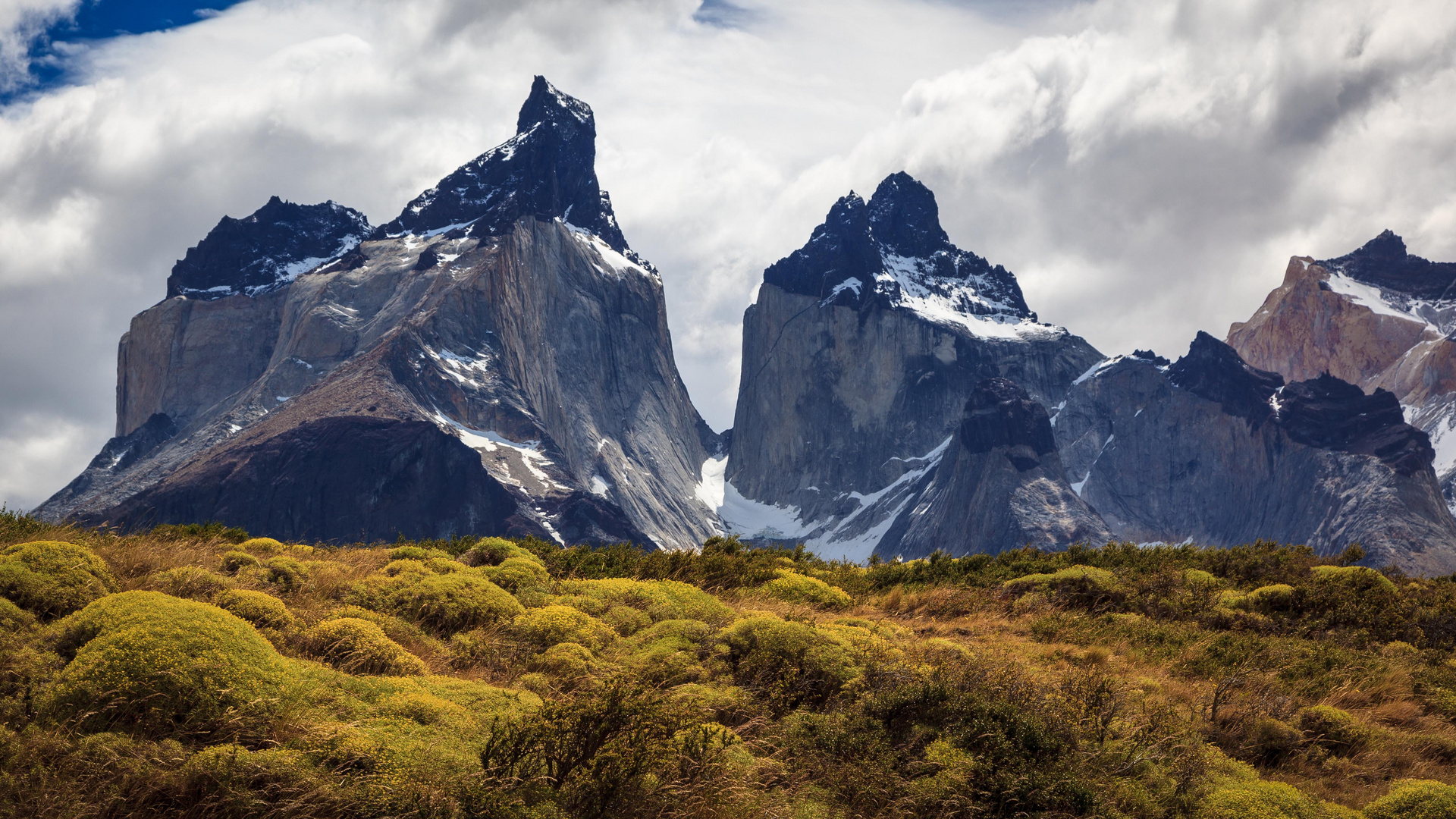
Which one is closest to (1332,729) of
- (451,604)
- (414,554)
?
(451,604)

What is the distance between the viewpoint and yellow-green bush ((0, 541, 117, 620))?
11.3 m

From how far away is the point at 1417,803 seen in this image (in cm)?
1053

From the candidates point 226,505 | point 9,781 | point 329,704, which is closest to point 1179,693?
point 329,704

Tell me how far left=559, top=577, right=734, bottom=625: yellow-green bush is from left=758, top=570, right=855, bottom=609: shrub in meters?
1.84

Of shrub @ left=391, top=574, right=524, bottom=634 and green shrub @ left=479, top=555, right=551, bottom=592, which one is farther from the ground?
green shrub @ left=479, top=555, right=551, bottom=592

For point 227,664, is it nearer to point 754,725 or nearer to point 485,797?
point 485,797

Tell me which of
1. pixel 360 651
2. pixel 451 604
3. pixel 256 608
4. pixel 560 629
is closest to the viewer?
pixel 360 651

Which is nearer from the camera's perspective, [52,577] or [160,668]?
[160,668]

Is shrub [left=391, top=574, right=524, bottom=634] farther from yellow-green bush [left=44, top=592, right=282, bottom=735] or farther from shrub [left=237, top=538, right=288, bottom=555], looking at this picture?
shrub [left=237, top=538, right=288, bottom=555]

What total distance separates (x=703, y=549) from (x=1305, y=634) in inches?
419

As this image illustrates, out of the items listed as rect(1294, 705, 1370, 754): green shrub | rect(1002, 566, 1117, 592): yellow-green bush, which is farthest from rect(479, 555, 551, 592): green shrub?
rect(1294, 705, 1370, 754): green shrub

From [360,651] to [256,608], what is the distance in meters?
1.50

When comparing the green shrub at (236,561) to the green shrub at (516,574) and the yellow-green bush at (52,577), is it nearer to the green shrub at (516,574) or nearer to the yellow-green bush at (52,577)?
the yellow-green bush at (52,577)

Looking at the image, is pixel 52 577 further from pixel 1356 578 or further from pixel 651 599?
pixel 1356 578
